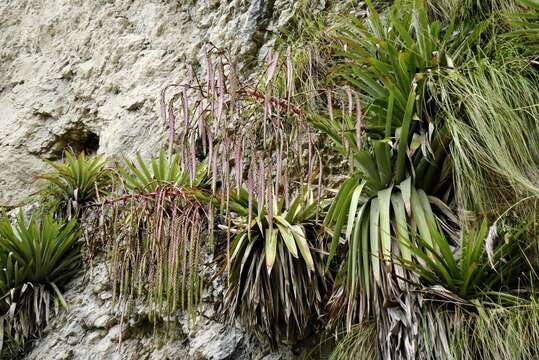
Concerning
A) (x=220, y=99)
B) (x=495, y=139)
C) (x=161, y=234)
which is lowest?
(x=161, y=234)

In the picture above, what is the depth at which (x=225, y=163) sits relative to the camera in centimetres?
252

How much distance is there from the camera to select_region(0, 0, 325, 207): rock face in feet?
16.3

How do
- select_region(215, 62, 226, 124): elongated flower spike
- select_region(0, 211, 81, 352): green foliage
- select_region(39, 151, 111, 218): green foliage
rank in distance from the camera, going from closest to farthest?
select_region(215, 62, 226, 124): elongated flower spike → select_region(0, 211, 81, 352): green foliage → select_region(39, 151, 111, 218): green foliage

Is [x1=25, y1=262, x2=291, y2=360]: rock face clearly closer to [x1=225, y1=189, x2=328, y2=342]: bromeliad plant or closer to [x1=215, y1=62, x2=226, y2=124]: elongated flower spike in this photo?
[x1=225, y1=189, x2=328, y2=342]: bromeliad plant

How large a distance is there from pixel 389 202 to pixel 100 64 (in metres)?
3.82

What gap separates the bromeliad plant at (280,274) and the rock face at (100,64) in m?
1.81

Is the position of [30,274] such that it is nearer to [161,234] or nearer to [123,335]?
[123,335]

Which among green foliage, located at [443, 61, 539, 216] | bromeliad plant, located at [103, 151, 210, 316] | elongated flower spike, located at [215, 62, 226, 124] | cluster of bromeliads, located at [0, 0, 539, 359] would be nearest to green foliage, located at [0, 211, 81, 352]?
bromeliad plant, located at [103, 151, 210, 316]

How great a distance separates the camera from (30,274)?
427cm

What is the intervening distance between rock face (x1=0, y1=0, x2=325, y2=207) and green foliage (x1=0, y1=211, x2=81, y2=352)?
102cm

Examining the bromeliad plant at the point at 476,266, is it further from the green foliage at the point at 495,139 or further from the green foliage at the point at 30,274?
the green foliage at the point at 30,274

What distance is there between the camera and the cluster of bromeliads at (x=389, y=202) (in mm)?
2580

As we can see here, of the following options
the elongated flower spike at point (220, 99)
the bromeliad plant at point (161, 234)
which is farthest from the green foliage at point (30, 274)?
the elongated flower spike at point (220, 99)

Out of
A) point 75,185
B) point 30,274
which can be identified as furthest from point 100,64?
point 30,274
